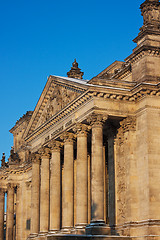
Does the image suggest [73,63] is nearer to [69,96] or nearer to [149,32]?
[69,96]

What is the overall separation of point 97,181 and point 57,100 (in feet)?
46.1

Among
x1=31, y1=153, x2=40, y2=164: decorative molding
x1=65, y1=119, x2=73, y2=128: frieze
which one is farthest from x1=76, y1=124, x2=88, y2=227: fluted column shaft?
x1=31, y1=153, x2=40, y2=164: decorative molding

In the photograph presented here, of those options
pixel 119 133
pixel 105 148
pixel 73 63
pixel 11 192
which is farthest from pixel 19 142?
pixel 119 133

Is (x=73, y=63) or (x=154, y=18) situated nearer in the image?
(x=154, y=18)

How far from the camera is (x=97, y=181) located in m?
41.7

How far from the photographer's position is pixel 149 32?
45.3 m

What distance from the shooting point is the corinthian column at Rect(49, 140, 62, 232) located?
5128 cm

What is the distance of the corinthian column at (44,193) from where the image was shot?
54.2 m

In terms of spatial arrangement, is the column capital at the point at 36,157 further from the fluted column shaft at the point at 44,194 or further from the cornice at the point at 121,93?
the cornice at the point at 121,93

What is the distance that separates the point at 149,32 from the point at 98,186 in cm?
1509

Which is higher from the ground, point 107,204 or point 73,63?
point 73,63

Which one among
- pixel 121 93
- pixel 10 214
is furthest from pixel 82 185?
pixel 10 214

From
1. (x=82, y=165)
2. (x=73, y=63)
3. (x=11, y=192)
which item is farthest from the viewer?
(x=11, y=192)

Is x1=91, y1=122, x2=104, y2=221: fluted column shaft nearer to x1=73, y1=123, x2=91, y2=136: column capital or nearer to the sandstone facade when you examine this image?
the sandstone facade
